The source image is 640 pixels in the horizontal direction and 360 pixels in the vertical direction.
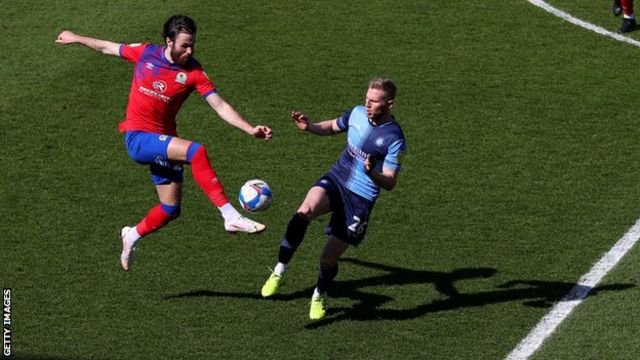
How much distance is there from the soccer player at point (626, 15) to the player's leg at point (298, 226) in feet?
28.9

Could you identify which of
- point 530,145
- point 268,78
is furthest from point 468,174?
point 268,78

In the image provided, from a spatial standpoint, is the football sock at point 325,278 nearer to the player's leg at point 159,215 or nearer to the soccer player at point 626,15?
the player's leg at point 159,215

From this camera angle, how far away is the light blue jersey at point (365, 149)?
12617 millimetres

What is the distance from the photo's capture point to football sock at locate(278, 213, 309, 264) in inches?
509

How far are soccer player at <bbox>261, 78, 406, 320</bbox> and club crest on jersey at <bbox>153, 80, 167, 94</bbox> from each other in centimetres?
150

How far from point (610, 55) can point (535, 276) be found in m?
6.31

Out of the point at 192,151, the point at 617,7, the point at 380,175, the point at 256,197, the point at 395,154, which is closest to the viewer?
the point at 380,175

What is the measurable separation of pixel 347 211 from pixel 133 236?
7.92 feet

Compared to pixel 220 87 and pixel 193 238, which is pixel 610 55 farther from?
pixel 193 238

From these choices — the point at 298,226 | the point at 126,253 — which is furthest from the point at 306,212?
the point at 126,253

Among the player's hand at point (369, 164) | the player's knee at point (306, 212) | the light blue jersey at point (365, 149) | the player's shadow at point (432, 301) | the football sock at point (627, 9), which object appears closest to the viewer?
the player's hand at point (369, 164)

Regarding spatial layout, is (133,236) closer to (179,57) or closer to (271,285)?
(271,285)

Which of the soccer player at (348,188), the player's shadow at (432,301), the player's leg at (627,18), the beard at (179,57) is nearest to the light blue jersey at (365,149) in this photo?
the soccer player at (348,188)

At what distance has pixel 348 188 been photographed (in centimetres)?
1297
